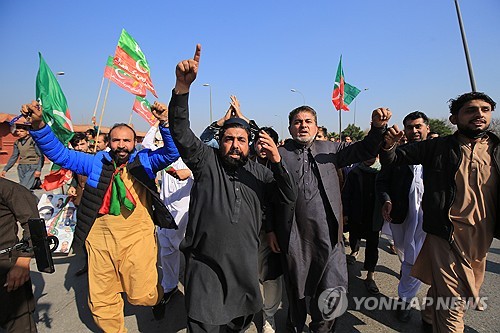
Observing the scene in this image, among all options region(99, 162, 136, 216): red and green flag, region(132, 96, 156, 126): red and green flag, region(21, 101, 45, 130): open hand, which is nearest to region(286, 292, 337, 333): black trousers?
region(99, 162, 136, 216): red and green flag

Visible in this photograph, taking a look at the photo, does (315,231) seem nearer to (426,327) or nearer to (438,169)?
(438,169)

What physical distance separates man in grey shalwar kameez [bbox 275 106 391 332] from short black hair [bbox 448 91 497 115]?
33.4 inches

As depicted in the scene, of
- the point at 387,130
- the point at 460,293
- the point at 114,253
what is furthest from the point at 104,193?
the point at 460,293

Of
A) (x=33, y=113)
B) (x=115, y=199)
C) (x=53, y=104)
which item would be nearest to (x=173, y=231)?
(x=115, y=199)

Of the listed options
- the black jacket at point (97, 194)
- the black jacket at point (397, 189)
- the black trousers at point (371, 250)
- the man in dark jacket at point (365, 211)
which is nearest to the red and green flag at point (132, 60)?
the black jacket at point (97, 194)

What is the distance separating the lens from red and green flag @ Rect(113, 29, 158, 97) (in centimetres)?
475

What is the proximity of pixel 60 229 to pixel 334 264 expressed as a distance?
3.32m

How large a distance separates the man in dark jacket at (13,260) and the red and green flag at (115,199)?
1.62 feet

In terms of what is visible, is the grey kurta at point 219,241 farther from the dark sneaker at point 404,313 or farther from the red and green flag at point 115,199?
the dark sneaker at point 404,313

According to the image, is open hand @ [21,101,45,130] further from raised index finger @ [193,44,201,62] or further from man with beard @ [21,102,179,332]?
raised index finger @ [193,44,201,62]

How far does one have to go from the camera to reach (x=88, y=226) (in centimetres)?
236

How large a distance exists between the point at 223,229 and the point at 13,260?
5.50 feet

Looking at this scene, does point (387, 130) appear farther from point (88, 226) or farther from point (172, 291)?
point (172, 291)

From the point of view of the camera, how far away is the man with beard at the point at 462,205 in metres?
2.07
